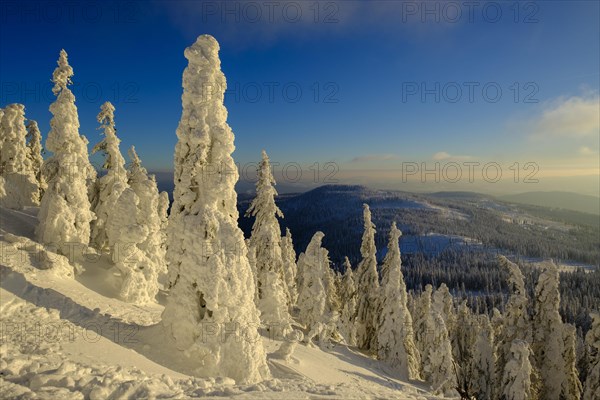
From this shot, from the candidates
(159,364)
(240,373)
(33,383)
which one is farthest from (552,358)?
(33,383)

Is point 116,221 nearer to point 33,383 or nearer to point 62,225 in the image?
point 62,225

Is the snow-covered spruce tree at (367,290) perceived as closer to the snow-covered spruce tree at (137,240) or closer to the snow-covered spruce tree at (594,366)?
the snow-covered spruce tree at (594,366)

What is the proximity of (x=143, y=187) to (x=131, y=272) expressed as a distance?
6496mm

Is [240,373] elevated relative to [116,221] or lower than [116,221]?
lower

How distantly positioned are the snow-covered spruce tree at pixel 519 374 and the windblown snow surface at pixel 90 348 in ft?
33.8

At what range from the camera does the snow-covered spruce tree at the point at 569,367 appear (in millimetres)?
28562

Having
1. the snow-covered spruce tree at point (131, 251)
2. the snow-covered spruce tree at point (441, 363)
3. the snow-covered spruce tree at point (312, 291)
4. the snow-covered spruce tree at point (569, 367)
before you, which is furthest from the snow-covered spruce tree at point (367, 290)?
the snow-covered spruce tree at point (131, 251)

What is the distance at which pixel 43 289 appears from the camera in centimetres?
1611

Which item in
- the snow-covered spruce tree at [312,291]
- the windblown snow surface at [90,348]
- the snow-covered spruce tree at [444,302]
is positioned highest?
the windblown snow surface at [90,348]

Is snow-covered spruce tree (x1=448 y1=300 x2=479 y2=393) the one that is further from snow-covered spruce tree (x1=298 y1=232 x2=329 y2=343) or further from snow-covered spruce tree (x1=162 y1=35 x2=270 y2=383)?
snow-covered spruce tree (x1=162 y1=35 x2=270 y2=383)

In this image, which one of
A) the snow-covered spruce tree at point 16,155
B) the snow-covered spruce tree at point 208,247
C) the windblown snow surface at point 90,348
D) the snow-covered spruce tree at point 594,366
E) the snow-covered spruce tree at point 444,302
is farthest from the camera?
the snow-covered spruce tree at point 444,302

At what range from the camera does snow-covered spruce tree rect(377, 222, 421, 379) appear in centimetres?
3092

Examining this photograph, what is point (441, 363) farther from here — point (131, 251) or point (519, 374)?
point (131, 251)

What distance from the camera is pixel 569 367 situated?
96.0 feet
